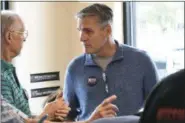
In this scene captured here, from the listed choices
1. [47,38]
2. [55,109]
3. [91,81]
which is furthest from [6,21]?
[47,38]

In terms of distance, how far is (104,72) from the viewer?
2.33 metres

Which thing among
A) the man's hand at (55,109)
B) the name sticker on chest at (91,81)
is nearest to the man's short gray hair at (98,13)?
the name sticker on chest at (91,81)

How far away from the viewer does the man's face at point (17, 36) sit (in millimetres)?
1986

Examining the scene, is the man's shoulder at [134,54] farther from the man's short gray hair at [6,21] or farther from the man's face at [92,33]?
the man's short gray hair at [6,21]

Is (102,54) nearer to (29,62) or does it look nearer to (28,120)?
(28,120)

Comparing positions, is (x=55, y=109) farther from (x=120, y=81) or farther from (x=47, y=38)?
(x=47, y=38)

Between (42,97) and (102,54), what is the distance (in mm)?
1754

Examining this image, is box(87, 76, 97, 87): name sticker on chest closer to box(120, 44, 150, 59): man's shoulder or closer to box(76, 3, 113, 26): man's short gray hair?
box(120, 44, 150, 59): man's shoulder

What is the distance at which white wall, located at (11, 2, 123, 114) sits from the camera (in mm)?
3809

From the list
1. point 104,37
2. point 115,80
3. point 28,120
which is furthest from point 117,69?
point 28,120

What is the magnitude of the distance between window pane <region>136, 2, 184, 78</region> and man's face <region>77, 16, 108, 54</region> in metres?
1.39

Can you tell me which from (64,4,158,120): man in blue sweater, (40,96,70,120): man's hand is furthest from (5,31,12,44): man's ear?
(64,4,158,120): man in blue sweater

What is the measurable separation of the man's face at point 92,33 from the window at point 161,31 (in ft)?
4.57

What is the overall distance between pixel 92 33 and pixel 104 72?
27 cm
